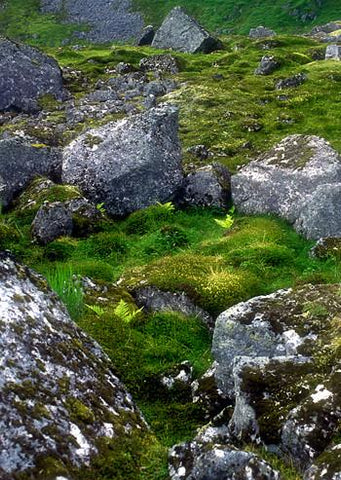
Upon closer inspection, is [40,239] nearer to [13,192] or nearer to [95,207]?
[95,207]

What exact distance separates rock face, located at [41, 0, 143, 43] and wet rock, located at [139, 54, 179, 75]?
240ft

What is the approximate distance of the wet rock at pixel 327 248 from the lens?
54.1 feet

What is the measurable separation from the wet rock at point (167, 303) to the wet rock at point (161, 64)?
3588cm

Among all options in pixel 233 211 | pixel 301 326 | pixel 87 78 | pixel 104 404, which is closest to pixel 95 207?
pixel 233 211

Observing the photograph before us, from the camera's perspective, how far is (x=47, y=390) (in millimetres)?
7254

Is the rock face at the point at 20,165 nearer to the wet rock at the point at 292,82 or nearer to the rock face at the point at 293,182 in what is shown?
the rock face at the point at 293,182

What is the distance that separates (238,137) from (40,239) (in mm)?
14911

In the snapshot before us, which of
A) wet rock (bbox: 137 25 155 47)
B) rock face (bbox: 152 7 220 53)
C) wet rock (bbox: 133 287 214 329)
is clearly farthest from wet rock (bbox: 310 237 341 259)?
wet rock (bbox: 137 25 155 47)

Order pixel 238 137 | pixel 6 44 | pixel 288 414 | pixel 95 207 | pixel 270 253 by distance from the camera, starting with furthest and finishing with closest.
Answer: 1. pixel 6 44
2. pixel 238 137
3. pixel 95 207
4. pixel 270 253
5. pixel 288 414

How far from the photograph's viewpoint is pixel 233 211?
21.6 m

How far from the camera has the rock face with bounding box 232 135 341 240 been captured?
18672 mm

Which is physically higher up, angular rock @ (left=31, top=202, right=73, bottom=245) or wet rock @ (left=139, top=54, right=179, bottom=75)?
angular rock @ (left=31, top=202, right=73, bottom=245)

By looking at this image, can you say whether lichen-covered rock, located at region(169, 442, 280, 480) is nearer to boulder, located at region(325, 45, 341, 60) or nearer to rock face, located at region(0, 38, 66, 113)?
rock face, located at region(0, 38, 66, 113)

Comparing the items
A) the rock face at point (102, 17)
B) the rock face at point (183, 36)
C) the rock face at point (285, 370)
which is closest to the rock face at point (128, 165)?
the rock face at point (285, 370)
